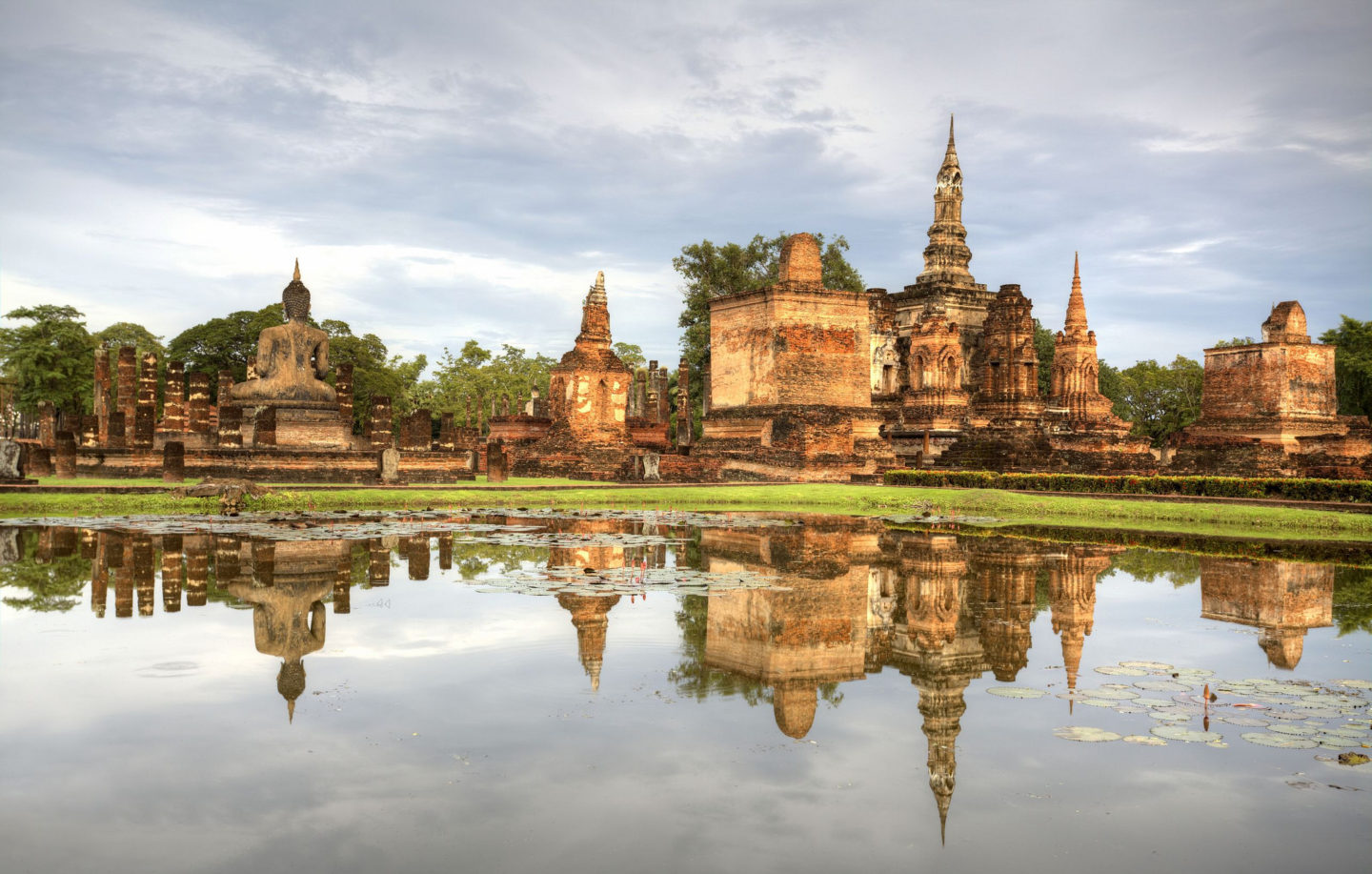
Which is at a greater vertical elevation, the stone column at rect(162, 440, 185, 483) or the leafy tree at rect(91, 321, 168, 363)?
the leafy tree at rect(91, 321, 168, 363)

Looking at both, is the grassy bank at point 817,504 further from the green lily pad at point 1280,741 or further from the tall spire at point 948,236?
the tall spire at point 948,236

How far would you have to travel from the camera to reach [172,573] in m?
10.8

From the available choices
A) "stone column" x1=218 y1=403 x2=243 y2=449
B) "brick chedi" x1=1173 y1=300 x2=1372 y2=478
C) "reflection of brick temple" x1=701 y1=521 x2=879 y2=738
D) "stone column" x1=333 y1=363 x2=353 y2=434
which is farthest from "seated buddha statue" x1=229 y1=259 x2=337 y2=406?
"brick chedi" x1=1173 y1=300 x2=1372 y2=478

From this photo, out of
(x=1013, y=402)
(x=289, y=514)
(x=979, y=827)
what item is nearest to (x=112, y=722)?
(x=979, y=827)

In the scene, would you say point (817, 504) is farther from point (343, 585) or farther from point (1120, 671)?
point (1120, 671)

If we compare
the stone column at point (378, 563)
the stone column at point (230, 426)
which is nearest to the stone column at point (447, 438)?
the stone column at point (230, 426)

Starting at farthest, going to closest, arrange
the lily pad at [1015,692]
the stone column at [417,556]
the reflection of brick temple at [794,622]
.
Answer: the stone column at [417,556], the reflection of brick temple at [794,622], the lily pad at [1015,692]

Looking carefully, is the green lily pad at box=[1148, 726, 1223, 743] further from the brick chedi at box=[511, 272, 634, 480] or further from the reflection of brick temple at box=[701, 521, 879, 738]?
the brick chedi at box=[511, 272, 634, 480]

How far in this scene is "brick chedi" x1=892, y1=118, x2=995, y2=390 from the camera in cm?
4694

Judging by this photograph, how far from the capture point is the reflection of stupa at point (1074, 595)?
789 cm

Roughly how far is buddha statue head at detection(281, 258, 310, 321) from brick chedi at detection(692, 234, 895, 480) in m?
10.9

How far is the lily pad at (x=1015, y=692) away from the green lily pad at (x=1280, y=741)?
1.20 meters

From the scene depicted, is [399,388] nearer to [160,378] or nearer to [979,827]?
[160,378]

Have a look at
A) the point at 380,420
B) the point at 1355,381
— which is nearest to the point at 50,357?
the point at 380,420
